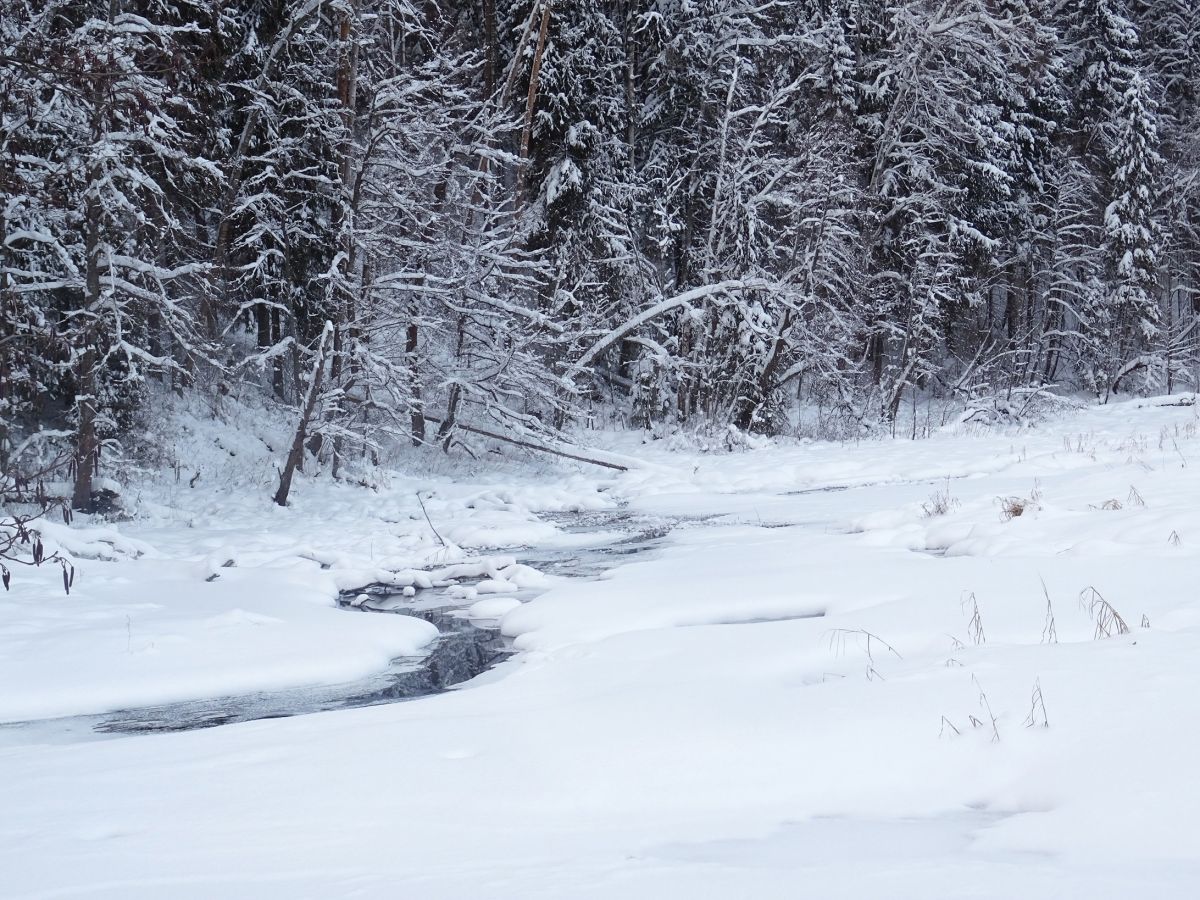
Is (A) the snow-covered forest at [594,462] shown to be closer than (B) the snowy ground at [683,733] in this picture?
No

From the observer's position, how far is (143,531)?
1157 centimetres

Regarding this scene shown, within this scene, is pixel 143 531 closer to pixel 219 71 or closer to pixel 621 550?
pixel 621 550

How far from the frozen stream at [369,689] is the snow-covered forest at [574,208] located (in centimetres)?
310

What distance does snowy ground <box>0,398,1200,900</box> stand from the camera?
9.14ft

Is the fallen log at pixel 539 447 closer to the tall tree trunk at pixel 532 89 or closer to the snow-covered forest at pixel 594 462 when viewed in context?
the snow-covered forest at pixel 594 462

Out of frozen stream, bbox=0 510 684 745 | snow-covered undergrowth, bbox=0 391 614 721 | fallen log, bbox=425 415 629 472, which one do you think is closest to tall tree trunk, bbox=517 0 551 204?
fallen log, bbox=425 415 629 472

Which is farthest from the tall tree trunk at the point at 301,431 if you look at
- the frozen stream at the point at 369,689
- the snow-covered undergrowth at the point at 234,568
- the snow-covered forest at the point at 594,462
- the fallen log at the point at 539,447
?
the frozen stream at the point at 369,689

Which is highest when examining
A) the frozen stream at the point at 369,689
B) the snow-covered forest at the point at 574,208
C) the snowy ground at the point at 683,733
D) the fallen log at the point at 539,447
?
the snow-covered forest at the point at 574,208

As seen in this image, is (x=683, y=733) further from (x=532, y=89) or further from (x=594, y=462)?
(x=532, y=89)

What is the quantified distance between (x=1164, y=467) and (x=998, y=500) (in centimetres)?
235

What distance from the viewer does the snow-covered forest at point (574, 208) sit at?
1217 cm

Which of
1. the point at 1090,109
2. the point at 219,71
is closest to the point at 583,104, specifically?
the point at 219,71

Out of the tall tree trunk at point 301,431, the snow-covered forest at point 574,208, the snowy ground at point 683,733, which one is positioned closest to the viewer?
the snowy ground at point 683,733

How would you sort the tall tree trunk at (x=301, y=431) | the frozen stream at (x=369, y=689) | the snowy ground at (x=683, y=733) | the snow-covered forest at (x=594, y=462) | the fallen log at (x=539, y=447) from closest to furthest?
the snowy ground at (x=683, y=733) → the snow-covered forest at (x=594, y=462) → the frozen stream at (x=369, y=689) → the tall tree trunk at (x=301, y=431) → the fallen log at (x=539, y=447)
